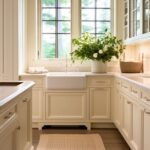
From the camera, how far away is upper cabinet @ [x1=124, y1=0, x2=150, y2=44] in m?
3.71

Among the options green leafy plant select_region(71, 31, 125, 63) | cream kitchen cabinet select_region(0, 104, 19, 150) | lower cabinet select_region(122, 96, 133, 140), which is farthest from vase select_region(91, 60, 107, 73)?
cream kitchen cabinet select_region(0, 104, 19, 150)

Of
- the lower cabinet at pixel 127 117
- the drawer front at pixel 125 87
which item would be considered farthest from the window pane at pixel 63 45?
the lower cabinet at pixel 127 117

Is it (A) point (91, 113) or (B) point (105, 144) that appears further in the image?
(A) point (91, 113)

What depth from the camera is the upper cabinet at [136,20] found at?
12.2 feet

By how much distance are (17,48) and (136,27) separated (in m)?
1.69

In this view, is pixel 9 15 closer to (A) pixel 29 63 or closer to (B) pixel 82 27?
(A) pixel 29 63

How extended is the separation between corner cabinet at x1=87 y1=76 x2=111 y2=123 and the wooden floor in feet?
0.68

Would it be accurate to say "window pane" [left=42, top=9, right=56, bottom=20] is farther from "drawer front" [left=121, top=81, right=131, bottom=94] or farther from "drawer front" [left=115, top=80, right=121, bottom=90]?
"drawer front" [left=121, top=81, right=131, bottom=94]

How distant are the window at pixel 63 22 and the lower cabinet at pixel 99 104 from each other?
1.10 meters

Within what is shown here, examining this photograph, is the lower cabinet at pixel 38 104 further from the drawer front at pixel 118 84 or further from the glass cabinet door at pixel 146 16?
the glass cabinet door at pixel 146 16

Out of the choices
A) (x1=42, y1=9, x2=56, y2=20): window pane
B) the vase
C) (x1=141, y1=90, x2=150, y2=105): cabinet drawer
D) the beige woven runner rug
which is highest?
(x1=42, y1=9, x2=56, y2=20): window pane

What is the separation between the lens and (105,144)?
3.96 meters

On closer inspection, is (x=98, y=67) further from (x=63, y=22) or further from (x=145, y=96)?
(x=145, y=96)

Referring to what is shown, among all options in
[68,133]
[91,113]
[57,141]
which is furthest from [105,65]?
[57,141]
